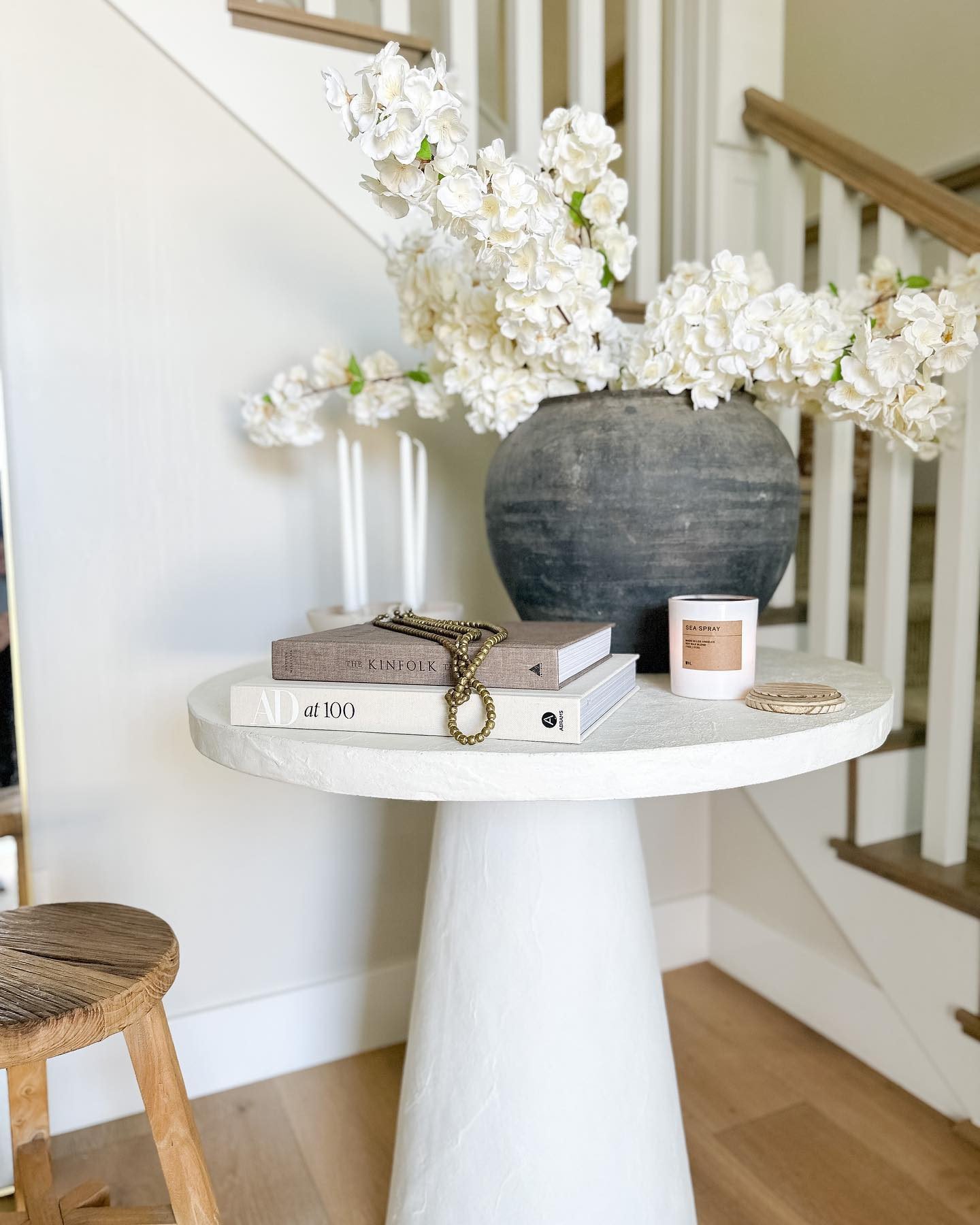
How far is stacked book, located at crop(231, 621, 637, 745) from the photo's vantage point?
2.33 ft

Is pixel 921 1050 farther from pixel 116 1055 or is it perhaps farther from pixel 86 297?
pixel 86 297

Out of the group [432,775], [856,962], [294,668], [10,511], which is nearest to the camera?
[432,775]

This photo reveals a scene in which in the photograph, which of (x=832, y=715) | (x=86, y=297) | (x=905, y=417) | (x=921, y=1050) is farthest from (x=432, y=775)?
(x=921, y=1050)

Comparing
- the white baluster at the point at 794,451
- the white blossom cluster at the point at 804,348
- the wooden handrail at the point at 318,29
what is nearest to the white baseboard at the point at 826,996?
the white baluster at the point at 794,451

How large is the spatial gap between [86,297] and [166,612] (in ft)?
1.40

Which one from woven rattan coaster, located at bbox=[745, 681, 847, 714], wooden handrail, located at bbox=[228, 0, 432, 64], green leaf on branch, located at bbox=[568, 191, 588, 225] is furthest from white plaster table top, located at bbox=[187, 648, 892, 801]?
wooden handrail, located at bbox=[228, 0, 432, 64]

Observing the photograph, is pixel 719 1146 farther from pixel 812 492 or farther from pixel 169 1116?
pixel 812 492

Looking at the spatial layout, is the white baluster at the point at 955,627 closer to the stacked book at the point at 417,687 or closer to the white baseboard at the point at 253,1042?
the stacked book at the point at 417,687

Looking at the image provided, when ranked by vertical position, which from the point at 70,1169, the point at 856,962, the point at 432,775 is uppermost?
the point at 432,775

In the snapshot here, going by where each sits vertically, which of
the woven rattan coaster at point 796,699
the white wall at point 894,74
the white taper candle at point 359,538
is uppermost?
the white wall at point 894,74

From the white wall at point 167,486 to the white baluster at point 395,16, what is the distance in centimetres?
27

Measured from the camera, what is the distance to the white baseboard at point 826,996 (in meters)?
1.39

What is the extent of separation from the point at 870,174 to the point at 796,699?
0.94 metres

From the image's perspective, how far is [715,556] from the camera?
964 mm
